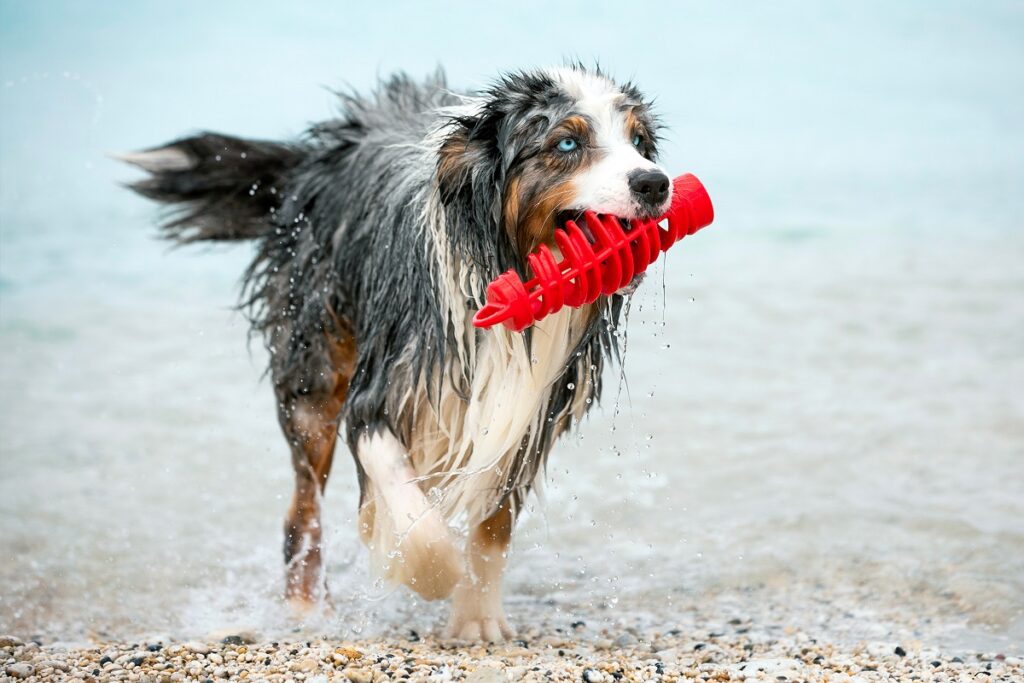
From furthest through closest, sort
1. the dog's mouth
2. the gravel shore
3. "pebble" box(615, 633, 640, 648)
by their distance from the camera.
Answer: "pebble" box(615, 633, 640, 648), the gravel shore, the dog's mouth

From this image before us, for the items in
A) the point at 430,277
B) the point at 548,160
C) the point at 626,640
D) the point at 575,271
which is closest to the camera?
the point at 575,271

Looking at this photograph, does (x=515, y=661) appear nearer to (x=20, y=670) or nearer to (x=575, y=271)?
(x=575, y=271)

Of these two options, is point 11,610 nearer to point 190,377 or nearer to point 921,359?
point 190,377

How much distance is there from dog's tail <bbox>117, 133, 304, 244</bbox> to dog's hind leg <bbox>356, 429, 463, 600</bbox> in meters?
1.52

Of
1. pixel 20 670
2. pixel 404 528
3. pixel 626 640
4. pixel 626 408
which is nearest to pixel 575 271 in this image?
pixel 404 528

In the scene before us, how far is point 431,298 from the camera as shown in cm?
333

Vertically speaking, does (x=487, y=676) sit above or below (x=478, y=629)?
above

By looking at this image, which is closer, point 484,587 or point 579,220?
point 579,220

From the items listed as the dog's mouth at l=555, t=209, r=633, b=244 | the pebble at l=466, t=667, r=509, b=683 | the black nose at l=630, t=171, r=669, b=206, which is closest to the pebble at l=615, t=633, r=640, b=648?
the pebble at l=466, t=667, r=509, b=683

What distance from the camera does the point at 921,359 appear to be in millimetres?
7586

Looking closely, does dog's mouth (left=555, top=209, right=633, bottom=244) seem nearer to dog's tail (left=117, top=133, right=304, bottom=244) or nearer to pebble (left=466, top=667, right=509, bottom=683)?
pebble (left=466, top=667, right=509, bottom=683)

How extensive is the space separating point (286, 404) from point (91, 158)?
9977 mm

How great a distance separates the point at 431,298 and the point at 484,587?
1.07 metres

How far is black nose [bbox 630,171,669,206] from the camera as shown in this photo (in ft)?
9.32
